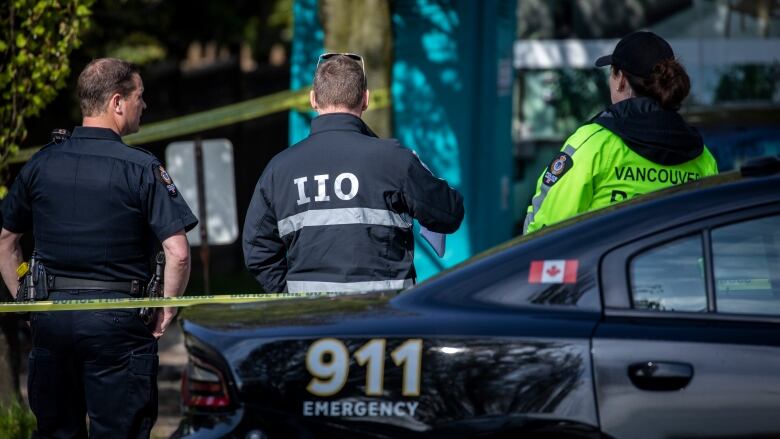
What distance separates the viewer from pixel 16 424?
22.7 feet

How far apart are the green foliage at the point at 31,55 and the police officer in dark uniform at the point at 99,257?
1933mm

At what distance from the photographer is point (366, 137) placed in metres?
4.88

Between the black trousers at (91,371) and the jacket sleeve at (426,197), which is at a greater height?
the jacket sleeve at (426,197)

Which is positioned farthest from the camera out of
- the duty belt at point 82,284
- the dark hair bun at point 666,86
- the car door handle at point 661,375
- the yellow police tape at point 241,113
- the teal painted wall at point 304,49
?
the teal painted wall at point 304,49

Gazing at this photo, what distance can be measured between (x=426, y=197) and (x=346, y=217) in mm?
292

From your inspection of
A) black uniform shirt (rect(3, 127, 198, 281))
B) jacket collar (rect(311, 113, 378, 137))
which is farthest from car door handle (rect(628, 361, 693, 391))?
black uniform shirt (rect(3, 127, 198, 281))

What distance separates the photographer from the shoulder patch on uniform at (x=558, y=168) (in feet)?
15.6

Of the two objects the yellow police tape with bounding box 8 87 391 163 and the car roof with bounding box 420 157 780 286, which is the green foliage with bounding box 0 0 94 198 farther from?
the car roof with bounding box 420 157 780 286

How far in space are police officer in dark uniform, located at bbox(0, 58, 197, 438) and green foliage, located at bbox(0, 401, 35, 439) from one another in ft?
6.61

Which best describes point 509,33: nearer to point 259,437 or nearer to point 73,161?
point 73,161

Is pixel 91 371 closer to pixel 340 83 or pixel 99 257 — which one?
pixel 99 257

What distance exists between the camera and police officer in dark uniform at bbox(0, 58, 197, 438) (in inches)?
193

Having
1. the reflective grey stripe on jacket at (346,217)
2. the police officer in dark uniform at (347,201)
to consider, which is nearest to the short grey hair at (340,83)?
the police officer in dark uniform at (347,201)

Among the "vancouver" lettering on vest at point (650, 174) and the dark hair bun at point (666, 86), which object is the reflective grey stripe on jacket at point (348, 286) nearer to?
the "vancouver" lettering on vest at point (650, 174)
